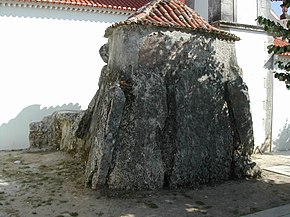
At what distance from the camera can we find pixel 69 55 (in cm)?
1125

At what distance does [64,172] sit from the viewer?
7418 millimetres

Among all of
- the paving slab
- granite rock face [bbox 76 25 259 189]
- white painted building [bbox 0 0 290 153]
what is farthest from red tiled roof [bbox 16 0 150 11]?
the paving slab

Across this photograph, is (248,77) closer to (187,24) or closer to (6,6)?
(187,24)

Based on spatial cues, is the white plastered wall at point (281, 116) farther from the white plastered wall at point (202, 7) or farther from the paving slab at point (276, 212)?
the paving slab at point (276, 212)

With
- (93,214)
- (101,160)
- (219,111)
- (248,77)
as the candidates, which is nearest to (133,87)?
(101,160)

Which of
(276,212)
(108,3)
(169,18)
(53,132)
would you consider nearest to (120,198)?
(276,212)

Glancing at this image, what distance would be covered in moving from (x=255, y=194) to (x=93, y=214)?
121 inches

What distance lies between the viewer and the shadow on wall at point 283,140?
11695 millimetres

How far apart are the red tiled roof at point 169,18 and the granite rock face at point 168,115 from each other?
0.15 metres

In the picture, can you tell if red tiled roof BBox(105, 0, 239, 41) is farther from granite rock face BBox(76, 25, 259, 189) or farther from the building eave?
the building eave

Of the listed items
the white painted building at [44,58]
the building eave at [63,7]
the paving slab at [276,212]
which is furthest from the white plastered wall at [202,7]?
the paving slab at [276,212]

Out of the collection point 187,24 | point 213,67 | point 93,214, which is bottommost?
point 93,214

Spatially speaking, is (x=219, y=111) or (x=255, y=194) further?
(x=219, y=111)

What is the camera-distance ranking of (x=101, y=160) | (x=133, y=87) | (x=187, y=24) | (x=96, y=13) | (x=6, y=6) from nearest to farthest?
(x=101, y=160) → (x=133, y=87) → (x=187, y=24) → (x=6, y=6) → (x=96, y=13)
